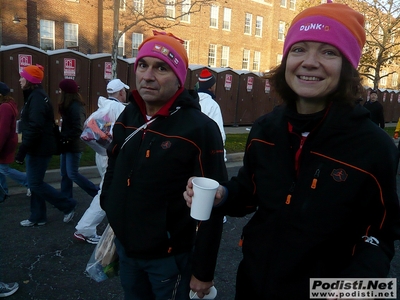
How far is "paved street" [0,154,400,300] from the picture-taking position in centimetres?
345

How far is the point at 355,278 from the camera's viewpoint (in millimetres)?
1383

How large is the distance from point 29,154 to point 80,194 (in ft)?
5.79

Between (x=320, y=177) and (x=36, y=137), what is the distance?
13.0 feet

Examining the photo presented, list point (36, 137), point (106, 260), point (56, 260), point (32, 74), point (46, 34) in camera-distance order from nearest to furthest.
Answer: point (106, 260) → point (56, 260) → point (36, 137) → point (32, 74) → point (46, 34)

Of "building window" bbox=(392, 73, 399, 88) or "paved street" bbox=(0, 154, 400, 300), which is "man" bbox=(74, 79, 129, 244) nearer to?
"paved street" bbox=(0, 154, 400, 300)

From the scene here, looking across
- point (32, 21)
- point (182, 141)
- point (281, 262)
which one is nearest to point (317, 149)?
point (281, 262)

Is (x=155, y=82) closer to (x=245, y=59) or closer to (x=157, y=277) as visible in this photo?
A: (x=157, y=277)

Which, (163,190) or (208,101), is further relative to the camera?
(208,101)

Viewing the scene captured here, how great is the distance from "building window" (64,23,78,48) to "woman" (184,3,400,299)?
934 inches

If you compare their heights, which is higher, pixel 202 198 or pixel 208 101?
pixel 208 101

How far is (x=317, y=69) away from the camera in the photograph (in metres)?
1.55

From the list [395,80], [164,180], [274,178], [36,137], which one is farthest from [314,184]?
[395,80]

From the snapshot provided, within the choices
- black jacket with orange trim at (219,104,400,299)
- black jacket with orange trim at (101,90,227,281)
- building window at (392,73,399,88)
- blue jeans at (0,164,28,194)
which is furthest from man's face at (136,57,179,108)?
building window at (392,73,399,88)

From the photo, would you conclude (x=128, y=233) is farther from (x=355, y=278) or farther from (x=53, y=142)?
(x=53, y=142)
